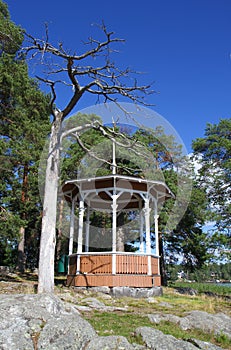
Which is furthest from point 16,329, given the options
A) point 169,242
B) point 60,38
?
point 169,242

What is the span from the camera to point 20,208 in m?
13.5

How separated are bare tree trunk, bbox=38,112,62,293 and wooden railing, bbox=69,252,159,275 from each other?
3.10 m

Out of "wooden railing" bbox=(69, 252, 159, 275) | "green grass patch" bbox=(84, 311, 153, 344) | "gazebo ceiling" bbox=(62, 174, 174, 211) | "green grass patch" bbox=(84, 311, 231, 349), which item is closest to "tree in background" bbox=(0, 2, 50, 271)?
"gazebo ceiling" bbox=(62, 174, 174, 211)

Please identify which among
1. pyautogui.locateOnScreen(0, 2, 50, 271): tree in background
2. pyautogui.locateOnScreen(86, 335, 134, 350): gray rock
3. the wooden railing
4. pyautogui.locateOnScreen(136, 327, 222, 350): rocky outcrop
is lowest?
pyautogui.locateOnScreen(136, 327, 222, 350): rocky outcrop

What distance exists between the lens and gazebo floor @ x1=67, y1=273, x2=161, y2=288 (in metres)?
9.70

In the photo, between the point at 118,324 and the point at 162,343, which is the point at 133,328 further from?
the point at 162,343

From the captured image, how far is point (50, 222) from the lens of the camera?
7422 mm

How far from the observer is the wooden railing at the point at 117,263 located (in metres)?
9.93

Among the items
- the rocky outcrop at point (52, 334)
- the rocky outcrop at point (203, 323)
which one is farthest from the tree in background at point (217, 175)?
the rocky outcrop at point (52, 334)

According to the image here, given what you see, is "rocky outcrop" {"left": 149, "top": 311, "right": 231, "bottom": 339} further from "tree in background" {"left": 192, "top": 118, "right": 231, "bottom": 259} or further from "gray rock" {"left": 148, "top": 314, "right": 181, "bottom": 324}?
"tree in background" {"left": 192, "top": 118, "right": 231, "bottom": 259}

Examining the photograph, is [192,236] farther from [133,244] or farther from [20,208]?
[20,208]

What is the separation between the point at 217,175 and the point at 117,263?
7961 mm

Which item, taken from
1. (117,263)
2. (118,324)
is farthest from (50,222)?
(117,263)

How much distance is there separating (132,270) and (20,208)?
6311mm
